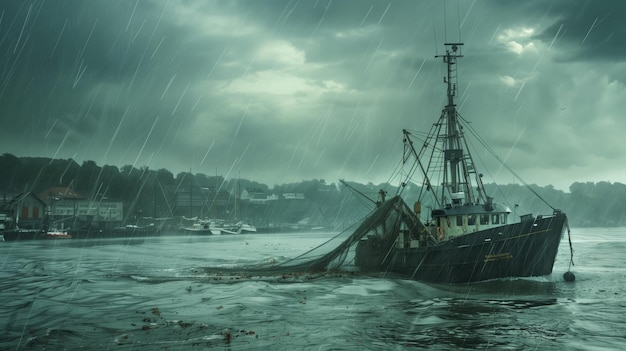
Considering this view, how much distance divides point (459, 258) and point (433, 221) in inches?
224

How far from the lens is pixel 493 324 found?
59.7 feet

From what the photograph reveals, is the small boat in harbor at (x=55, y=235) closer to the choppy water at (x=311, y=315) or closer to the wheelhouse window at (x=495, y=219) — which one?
the choppy water at (x=311, y=315)

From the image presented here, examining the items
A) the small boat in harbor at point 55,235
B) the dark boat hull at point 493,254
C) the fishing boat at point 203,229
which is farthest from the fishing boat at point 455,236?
the fishing boat at point 203,229

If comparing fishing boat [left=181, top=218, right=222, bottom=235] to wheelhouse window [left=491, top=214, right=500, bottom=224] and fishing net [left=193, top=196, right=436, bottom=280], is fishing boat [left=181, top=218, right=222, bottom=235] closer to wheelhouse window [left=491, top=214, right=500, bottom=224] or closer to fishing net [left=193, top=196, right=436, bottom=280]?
fishing net [left=193, top=196, right=436, bottom=280]

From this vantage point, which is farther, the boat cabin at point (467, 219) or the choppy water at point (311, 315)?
the boat cabin at point (467, 219)

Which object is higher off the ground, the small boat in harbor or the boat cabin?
the boat cabin

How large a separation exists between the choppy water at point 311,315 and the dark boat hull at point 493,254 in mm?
827

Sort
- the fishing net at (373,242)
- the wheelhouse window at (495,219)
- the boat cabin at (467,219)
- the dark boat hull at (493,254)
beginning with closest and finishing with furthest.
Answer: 1. the dark boat hull at (493,254)
2. the fishing net at (373,242)
3. the boat cabin at (467,219)
4. the wheelhouse window at (495,219)

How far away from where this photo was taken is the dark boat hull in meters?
29.1

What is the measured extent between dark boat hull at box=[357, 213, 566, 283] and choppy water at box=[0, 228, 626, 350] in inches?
32.5

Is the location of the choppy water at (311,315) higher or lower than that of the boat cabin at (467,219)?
lower

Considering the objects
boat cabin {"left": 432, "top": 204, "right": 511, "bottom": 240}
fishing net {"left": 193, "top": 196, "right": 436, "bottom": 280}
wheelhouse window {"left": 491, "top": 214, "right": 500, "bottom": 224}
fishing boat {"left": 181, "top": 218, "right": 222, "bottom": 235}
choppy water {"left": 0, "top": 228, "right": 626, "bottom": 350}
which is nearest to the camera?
choppy water {"left": 0, "top": 228, "right": 626, "bottom": 350}

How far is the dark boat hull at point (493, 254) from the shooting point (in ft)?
95.4

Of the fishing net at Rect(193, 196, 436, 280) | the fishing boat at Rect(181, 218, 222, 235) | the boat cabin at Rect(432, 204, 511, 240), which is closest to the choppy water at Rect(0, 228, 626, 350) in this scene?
the fishing net at Rect(193, 196, 436, 280)
